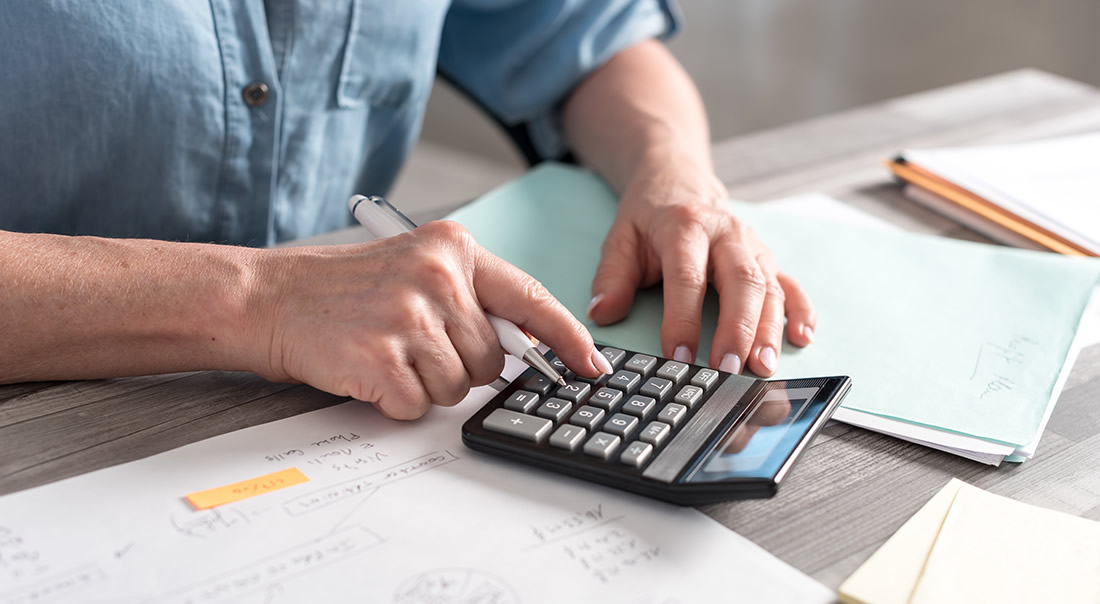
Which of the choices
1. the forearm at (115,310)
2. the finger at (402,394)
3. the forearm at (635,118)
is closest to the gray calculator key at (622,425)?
the finger at (402,394)

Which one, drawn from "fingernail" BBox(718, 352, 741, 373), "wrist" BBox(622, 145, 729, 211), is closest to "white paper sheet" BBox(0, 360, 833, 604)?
"fingernail" BBox(718, 352, 741, 373)

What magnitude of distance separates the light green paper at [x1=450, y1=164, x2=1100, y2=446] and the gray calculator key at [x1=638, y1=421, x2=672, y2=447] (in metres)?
0.14

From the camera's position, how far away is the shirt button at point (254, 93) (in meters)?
0.73

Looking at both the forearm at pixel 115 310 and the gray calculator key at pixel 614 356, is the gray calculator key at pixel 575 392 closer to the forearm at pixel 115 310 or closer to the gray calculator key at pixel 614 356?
the gray calculator key at pixel 614 356

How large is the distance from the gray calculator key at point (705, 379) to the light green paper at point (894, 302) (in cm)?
8

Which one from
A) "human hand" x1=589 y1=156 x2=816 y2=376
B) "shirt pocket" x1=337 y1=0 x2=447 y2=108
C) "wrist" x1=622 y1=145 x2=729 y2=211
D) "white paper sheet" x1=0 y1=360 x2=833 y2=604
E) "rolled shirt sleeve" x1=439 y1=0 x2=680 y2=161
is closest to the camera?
"white paper sheet" x1=0 y1=360 x2=833 y2=604

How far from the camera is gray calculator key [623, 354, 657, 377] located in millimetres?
483

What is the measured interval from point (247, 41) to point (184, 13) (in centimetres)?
6

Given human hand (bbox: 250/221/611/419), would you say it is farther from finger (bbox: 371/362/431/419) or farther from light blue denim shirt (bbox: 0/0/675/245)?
light blue denim shirt (bbox: 0/0/675/245)

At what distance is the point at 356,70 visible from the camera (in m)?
0.83

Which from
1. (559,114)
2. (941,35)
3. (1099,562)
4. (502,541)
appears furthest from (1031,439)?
(941,35)

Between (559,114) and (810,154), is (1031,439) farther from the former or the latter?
(559,114)

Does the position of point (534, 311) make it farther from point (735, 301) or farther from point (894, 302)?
point (894, 302)

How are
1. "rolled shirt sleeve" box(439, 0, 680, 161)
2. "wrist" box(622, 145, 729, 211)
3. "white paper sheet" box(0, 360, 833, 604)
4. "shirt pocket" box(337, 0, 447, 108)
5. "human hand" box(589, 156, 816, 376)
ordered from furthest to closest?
"rolled shirt sleeve" box(439, 0, 680, 161) → "shirt pocket" box(337, 0, 447, 108) → "wrist" box(622, 145, 729, 211) → "human hand" box(589, 156, 816, 376) → "white paper sheet" box(0, 360, 833, 604)
